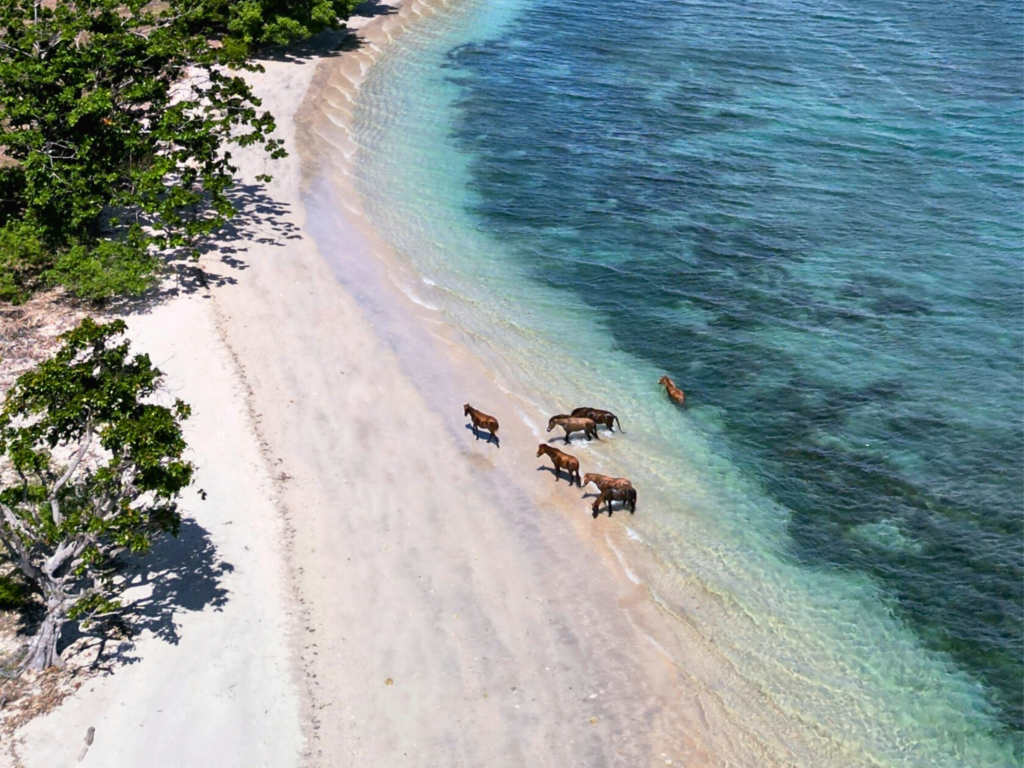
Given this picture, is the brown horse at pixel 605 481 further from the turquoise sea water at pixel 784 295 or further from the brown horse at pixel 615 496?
the turquoise sea water at pixel 784 295

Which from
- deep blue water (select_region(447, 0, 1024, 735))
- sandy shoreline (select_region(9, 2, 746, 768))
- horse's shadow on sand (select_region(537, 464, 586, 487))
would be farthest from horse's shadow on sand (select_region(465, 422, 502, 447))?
deep blue water (select_region(447, 0, 1024, 735))

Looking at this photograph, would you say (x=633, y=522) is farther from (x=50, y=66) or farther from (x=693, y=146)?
(x=693, y=146)

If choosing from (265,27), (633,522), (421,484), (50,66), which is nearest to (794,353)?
(633,522)

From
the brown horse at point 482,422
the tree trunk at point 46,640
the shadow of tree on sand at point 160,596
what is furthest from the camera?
the brown horse at point 482,422

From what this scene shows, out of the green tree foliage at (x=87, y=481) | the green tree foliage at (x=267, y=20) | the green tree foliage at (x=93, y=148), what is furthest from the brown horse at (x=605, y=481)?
the green tree foliage at (x=267, y=20)

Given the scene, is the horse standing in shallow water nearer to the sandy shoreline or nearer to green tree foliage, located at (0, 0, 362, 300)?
the sandy shoreline
